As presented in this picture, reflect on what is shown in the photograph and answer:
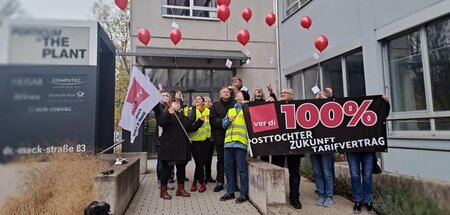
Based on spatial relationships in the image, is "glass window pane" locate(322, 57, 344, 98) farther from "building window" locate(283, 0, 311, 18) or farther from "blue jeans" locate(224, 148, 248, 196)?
"blue jeans" locate(224, 148, 248, 196)

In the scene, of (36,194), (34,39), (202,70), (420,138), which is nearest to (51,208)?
(36,194)

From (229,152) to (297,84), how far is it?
656cm

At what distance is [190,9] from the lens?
42.8ft

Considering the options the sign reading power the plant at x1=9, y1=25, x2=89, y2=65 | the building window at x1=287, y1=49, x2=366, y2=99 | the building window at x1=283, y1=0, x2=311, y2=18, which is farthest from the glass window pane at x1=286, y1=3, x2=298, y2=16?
the sign reading power the plant at x1=9, y1=25, x2=89, y2=65

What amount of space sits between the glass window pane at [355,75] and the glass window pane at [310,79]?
150 centimetres

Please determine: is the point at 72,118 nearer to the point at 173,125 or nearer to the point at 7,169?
the point at 173,125

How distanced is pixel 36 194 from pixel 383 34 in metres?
7.26

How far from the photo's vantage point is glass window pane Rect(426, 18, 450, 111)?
5723 millimetres

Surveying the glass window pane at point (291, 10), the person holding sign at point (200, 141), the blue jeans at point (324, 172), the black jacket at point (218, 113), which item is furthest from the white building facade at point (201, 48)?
the blue jeans at point (324, 172)

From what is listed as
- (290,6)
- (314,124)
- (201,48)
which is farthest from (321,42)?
(201,48)

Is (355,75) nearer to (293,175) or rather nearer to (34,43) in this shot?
(293,175)

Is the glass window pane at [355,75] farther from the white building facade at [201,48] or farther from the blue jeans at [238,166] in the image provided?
the white building facade at [201,48]

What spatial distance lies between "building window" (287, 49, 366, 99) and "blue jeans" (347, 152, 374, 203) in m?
3.41

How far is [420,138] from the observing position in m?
6.07
